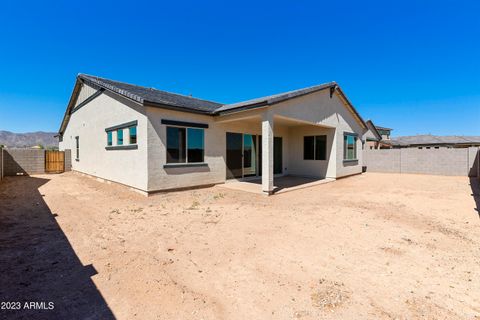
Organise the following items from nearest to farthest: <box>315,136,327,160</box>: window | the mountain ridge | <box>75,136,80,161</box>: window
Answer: <box>315,136,327,160</box>: window → <box>75,136,80,161</box>: window → the mountain ridge

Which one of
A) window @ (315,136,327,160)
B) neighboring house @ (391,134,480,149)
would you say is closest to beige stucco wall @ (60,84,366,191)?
window @ (315,136,327,160)

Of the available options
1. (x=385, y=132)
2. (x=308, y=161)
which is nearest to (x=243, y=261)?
(x=308, y=161)

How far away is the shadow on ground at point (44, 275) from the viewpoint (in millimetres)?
2320

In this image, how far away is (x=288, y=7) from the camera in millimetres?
10773

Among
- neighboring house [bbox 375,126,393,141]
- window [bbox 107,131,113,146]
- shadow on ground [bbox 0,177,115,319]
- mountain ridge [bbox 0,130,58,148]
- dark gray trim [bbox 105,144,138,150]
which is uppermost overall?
mountain ridge [bbox 0,130,58,148]

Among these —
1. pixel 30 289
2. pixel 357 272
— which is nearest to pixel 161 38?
pixel 30 289

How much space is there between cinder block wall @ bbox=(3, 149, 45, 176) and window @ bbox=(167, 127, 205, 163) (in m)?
12.9

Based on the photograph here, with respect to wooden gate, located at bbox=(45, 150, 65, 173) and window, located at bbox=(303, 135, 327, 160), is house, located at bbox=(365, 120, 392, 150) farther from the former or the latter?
wooden gate, located at bbox=(45, 150, 65, 173)

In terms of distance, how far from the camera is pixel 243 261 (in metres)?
3.43

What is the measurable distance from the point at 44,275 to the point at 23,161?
16.8 meters

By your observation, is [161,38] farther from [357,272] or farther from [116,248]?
[357,272]

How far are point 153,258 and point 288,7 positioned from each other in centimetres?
1212

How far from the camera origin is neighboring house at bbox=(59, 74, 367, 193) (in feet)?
27.0

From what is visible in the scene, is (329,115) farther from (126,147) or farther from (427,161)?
(126,147)
